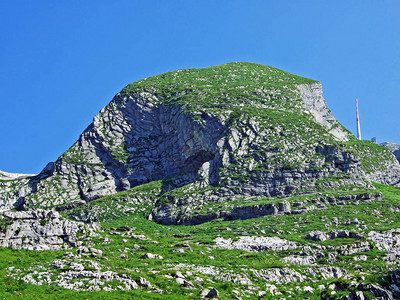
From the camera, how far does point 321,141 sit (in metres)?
139

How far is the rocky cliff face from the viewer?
5017 inches

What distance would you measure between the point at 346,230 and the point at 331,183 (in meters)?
30.1

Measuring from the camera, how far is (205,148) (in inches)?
5684

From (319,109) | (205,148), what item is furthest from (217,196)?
(319,109)

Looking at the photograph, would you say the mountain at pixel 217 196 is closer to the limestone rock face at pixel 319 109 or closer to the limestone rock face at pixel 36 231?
the limestone rock face at pixel 36 231

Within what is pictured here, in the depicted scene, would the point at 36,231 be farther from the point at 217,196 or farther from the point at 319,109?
the point at 319,109

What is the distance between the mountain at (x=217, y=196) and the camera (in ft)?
226

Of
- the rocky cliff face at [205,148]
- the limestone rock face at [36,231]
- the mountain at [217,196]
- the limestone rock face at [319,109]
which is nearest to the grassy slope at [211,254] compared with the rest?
the mountain at [217,196]

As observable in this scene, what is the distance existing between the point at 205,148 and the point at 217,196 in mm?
23743

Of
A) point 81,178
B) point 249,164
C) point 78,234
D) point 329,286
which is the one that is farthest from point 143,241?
point 81,178

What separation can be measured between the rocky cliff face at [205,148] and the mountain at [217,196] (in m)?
0.42

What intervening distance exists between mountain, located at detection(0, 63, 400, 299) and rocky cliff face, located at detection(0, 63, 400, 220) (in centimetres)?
42

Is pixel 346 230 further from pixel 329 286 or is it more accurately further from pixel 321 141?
pixel 321 141

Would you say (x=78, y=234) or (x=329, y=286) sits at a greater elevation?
(x=78, y=234)
